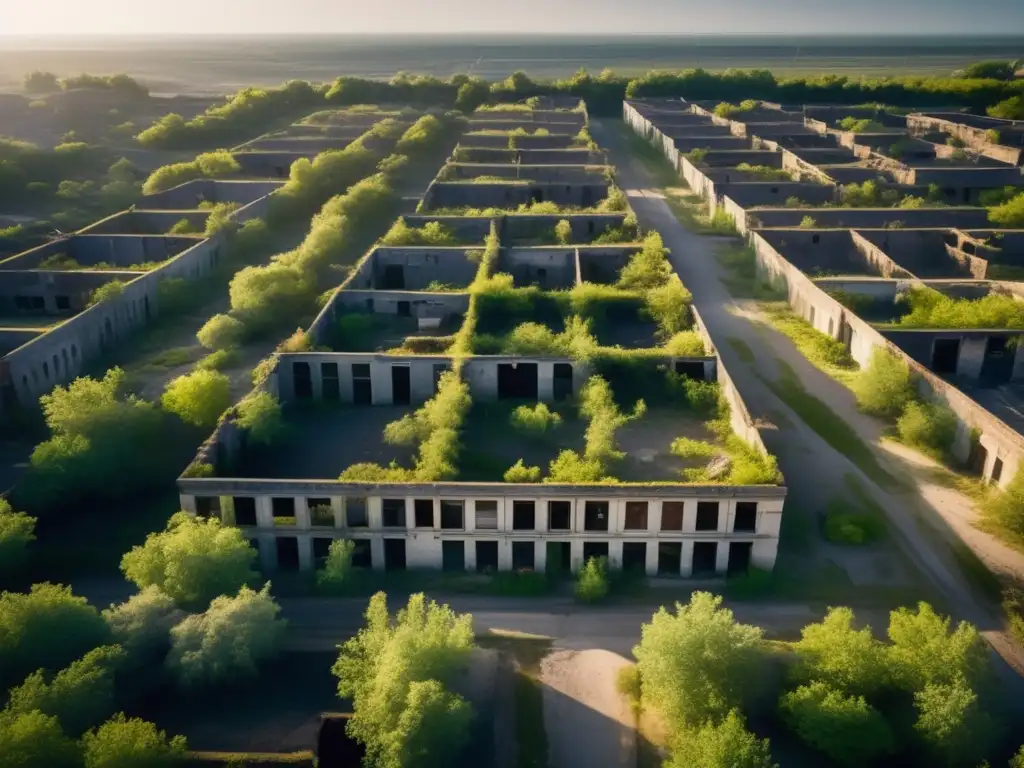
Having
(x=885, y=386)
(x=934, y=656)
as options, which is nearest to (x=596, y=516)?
(x=934, y=656)

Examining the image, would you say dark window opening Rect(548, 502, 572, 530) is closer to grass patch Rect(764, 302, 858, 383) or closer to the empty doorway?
the empty doorway

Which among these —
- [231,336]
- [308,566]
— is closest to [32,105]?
[231,336]

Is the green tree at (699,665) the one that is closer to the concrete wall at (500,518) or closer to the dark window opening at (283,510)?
the concrete wall at (500,518)

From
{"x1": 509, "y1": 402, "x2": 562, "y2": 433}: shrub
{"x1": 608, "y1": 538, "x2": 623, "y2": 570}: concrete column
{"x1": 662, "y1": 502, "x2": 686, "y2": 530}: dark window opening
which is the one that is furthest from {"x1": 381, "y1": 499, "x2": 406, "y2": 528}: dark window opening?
{"x1": 662, "y1": 502, "x2": 686, "y2": 530}: dark window opening

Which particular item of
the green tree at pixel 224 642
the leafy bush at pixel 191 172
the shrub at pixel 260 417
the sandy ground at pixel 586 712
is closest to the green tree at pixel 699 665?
the sandy ground at pixel 586 712

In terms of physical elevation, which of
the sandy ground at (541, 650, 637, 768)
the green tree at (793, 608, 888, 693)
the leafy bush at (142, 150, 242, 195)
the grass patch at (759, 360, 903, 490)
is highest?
the leafy bush at (142, 150, 242, 195)

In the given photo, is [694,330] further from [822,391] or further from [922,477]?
[922,477]
